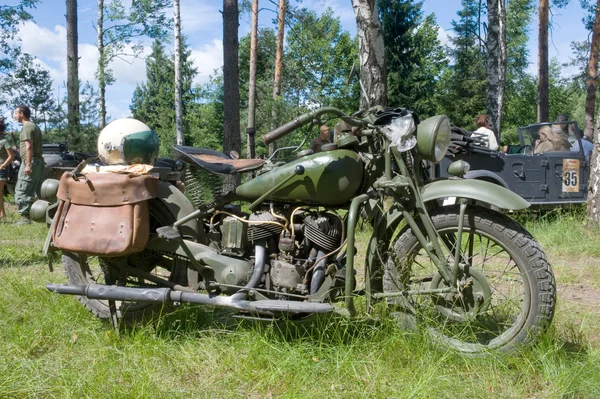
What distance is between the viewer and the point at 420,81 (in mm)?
28203

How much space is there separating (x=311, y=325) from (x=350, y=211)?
826mm

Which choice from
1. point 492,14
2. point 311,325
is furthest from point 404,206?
point 492,14

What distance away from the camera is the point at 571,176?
9203 mm

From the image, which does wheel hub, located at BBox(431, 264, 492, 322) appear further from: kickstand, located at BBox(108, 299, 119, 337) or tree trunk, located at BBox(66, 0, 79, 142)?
tree trunk, located at BBox(66, 0, 79, 142)

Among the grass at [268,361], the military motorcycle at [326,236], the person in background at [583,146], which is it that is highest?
the person in background at [583,146]

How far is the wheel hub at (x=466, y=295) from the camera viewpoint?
2998 mm

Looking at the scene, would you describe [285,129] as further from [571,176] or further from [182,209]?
[571,176]

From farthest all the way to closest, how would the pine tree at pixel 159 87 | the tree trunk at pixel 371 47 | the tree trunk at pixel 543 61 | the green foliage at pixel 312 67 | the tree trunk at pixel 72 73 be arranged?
the pine tree at pixel 159 87 → the green foliage at pixel 312 67 → the tree trunk at pixel 543 61 → the tree trunk at pixel 72 73 → the tree trunk at pixel 371 47

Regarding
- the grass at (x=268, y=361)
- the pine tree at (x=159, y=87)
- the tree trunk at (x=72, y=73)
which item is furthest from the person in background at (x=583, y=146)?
the pine tree at (x=159, y=87)

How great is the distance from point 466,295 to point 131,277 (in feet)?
7.09

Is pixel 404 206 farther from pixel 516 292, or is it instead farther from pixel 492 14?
pixel 492 14

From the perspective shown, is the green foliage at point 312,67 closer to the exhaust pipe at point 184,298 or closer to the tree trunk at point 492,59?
the tree trunk at point 492,59

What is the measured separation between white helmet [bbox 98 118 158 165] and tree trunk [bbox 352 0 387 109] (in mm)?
4282

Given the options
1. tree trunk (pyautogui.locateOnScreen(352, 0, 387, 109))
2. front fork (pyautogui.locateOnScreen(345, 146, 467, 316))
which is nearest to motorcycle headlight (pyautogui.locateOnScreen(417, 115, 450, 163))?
front fork (pyautogui.locateOnScreen(345, 146, 467, 316))
